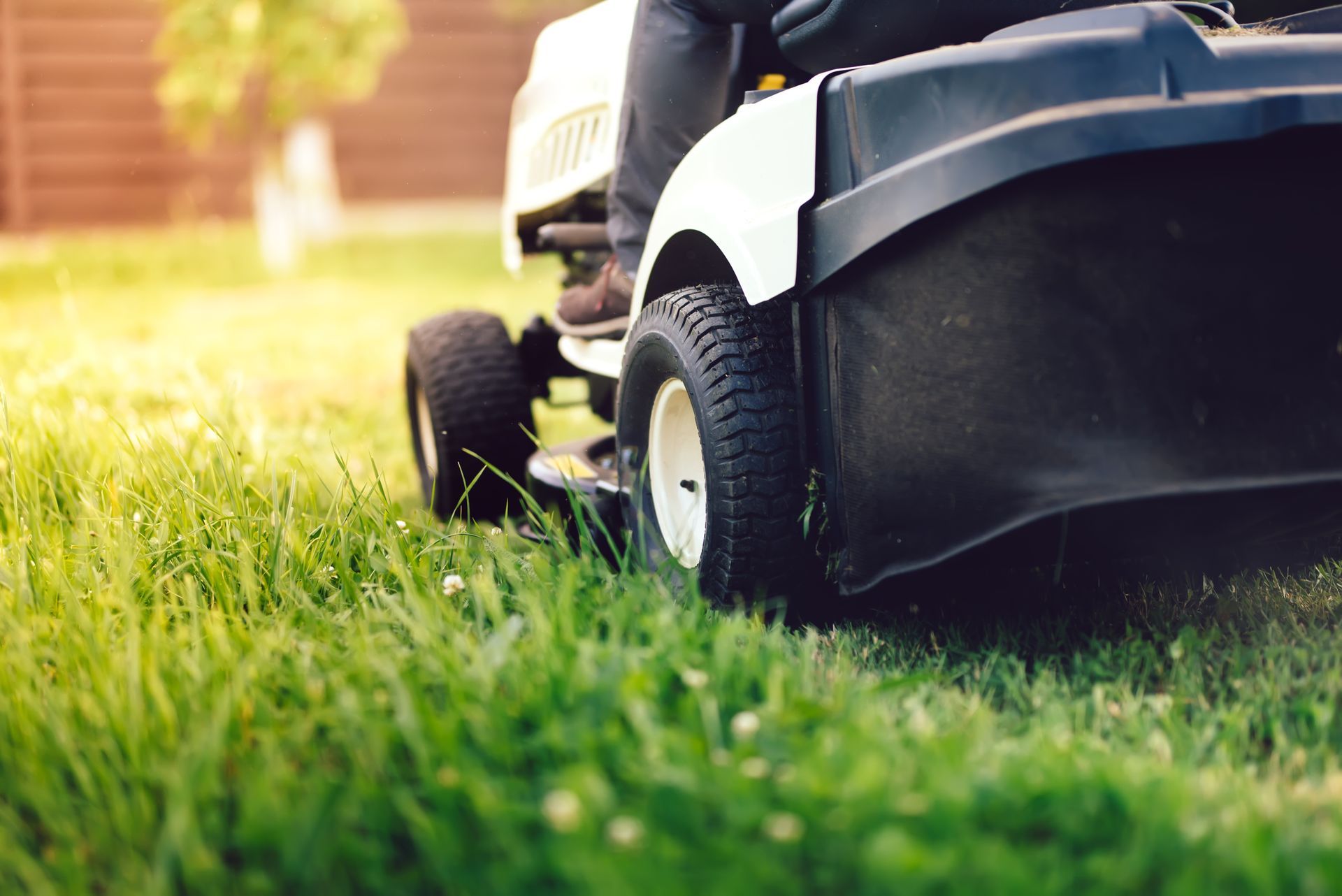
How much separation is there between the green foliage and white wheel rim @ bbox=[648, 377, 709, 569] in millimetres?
7103

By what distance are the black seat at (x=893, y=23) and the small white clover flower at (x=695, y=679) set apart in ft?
3.07

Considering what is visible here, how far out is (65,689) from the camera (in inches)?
64.2

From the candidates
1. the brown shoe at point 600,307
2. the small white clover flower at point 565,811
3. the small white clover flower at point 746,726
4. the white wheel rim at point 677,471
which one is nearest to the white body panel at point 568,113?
the brown shoe at point 600,307

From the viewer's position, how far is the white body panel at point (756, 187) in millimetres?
1750

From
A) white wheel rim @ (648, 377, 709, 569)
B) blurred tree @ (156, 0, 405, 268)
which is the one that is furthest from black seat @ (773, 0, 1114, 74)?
blurred tree @ (156, 0, 405, 268)

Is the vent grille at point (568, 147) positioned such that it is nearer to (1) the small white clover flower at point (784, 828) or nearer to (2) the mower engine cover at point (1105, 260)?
(2) the mower engine cover at point (1105, 260)

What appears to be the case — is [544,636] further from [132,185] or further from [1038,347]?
[132,185]

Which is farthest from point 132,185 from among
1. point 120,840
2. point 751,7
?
point 120,840

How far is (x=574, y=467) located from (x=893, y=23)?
1.12 m

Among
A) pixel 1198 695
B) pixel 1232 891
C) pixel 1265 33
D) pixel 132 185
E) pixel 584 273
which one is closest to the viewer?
pixel 1232 891

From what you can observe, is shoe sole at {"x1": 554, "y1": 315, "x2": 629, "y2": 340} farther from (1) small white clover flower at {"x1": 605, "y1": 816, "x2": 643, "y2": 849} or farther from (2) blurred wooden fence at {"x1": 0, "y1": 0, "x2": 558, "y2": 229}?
(2) blurred wooden fence at {"x1": 0, "y1": 0, "x2": 558, "y2": 229}

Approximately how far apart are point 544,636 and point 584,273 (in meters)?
1.74

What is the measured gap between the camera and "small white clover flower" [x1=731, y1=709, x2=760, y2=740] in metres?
1.37

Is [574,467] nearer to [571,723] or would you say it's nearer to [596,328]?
[596,328]
